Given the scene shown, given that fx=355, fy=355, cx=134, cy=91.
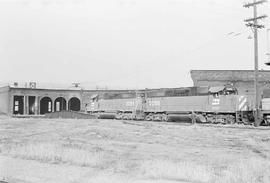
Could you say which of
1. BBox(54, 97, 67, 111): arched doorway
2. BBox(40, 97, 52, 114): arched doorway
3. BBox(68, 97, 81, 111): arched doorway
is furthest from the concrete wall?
BBox(68, 97, 81, 111): arched doorway

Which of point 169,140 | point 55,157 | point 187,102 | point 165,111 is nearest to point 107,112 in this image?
point 165,111

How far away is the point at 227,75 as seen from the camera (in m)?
51.3

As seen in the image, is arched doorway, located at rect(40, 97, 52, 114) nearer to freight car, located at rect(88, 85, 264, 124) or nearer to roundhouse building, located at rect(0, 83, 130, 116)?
roundhouse building, located at rect(0, 83, 130, 116)

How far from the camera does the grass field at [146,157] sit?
34.3ft

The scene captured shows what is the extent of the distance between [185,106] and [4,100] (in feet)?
149

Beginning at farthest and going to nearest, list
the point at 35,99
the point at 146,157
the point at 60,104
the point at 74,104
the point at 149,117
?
the point at 74,104
the point at 60,104
the point at 35,99
the point at 149,117
the point at 146,157

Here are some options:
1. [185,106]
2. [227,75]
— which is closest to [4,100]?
[227,75]

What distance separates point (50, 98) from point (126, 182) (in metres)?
62.5

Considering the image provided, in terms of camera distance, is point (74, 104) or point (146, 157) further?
point (74, 104)

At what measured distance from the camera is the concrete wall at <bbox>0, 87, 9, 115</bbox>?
212ft

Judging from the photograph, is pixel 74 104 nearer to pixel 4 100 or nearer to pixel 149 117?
pixel 4 100

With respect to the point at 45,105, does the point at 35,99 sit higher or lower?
higher

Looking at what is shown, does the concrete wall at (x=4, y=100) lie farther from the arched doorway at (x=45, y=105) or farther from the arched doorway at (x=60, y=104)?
the arched doorway at (x=60, y=104)

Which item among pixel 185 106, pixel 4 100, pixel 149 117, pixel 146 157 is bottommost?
pixel 146 157
